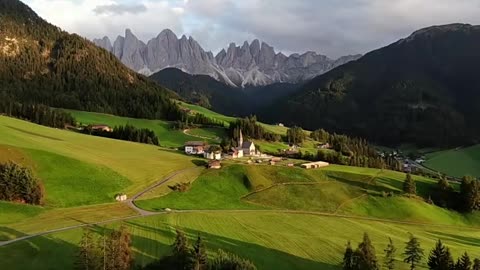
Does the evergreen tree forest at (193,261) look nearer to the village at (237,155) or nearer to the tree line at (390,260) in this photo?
the tree line at (390,260)

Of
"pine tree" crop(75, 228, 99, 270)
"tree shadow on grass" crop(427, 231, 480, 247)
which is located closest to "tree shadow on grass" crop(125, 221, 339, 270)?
"pine tree" crop(75, 228, 99, 270)

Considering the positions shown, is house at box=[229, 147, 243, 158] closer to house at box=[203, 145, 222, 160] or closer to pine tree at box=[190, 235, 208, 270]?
house at box=[203, 145, 222, 160]

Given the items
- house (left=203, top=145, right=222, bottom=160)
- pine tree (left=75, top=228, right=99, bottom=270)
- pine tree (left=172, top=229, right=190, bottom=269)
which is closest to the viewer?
pine tree (left=75, top=228, right=99, bottom=270)

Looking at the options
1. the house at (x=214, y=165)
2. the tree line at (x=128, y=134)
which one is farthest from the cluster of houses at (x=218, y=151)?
the tree line at (x=128, y=134)

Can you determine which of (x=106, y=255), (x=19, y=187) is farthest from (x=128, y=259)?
(x=19, y=187)

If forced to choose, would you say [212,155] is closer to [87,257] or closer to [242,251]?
[242,251]

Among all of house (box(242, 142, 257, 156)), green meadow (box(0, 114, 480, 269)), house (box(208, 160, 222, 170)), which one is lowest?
green meadow (box(0, 114, 480, 269))
